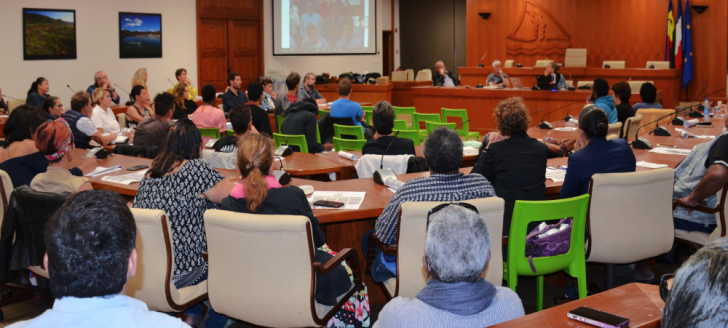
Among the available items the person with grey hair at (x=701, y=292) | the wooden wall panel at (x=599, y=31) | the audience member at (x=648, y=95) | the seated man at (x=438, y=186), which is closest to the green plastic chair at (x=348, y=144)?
the seated man at (x=438, y=186)

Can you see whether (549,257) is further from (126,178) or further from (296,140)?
(296,140)

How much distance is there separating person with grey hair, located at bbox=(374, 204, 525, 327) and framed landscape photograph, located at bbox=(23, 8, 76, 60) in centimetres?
1028

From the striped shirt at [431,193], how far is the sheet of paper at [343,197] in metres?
0.38

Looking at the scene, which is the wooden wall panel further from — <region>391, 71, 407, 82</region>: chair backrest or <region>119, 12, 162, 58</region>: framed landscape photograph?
<region>119, 12, 162, 58</region>: framed landscape photograph

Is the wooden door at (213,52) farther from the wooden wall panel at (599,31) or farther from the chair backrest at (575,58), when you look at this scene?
the chair backrest at (575,58)

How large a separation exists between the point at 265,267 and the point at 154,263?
528 millimetres

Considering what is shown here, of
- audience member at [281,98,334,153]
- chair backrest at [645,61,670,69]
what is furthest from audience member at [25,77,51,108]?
chair backrest at [645,61,670,69]

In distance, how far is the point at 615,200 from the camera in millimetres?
3166

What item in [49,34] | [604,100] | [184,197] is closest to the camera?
[184,197]

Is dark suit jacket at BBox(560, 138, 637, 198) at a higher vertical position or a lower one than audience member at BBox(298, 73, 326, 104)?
lower

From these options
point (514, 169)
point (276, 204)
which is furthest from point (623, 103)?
point (276, 204)

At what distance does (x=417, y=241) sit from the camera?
2662 millimetres

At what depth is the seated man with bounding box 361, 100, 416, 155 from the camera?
15.5 feet

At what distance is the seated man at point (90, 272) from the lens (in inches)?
50.6
